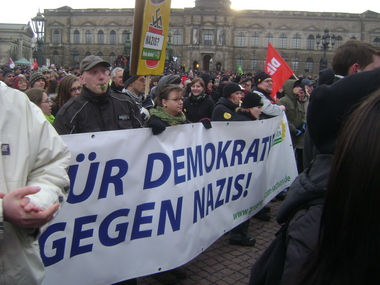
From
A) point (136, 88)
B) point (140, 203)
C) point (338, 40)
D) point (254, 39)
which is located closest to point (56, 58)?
point (254, 39)

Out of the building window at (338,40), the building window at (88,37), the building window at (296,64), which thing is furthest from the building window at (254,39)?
the building window at (88,37)

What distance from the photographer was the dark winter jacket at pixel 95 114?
10.3 feet

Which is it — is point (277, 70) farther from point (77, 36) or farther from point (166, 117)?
point (77, 36)

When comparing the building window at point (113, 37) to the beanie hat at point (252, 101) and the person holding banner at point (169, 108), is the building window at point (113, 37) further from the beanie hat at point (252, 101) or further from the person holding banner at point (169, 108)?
the person holding banner at point (169, 108)

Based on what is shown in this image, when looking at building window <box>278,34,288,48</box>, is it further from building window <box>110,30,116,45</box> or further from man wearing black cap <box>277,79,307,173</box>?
man wearing black cap <box>277,79,307,173</box>

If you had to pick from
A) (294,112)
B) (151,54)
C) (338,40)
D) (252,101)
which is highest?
(338,40)

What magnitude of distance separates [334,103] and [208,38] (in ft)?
227

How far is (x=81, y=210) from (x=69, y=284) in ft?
1.66

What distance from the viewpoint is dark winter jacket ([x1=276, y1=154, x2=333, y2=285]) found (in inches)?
48.8

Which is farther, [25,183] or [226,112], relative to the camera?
[226,112]

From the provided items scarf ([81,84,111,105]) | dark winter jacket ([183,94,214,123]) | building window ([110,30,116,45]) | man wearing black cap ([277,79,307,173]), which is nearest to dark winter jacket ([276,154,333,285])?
scarf ([81,84,111,105])

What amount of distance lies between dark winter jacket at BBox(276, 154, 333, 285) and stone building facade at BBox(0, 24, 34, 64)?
78.9 metres

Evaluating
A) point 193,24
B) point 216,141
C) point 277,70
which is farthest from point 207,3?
point 216,141

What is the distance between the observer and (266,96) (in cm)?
584
